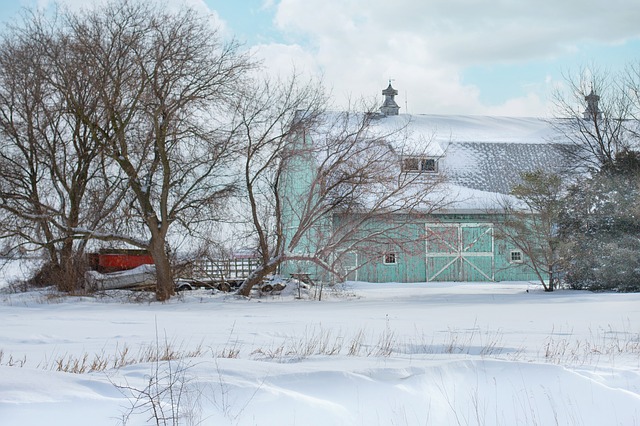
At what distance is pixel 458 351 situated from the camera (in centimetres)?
1021

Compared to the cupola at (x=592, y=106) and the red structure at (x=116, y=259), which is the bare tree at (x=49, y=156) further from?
A: the cupola at (x=592, y=106)

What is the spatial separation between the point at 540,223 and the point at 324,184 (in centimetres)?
712

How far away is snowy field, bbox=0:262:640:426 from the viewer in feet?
20.6

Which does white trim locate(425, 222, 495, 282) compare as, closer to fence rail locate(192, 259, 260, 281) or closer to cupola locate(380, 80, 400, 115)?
fence rail locate(192, 259, 260, 281)

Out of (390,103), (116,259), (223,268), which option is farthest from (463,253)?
(116,259)

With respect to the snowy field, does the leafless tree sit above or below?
above

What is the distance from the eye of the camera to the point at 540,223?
24359mm

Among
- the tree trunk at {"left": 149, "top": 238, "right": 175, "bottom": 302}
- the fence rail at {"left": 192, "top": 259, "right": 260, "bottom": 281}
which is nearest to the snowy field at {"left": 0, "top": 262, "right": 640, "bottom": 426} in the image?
the tree trunk at {"left": 149, "top": 238, "right": 175, "bottom": 302}

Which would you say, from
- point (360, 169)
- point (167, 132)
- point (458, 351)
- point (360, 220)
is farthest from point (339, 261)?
point (458, 351)

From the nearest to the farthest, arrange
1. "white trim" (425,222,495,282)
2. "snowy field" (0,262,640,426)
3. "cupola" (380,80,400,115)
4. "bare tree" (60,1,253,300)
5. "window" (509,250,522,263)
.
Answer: "snowy field" (0,262,640,426), "bare tree" (60,1,253,300), "white trim" (425,222,495,282), "window" (509,250,522,263), "cupola" (380,80,400,115)

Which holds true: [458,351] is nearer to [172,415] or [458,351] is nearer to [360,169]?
[172,415]

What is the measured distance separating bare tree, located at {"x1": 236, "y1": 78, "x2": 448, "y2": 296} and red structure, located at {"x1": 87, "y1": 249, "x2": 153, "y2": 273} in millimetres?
5469

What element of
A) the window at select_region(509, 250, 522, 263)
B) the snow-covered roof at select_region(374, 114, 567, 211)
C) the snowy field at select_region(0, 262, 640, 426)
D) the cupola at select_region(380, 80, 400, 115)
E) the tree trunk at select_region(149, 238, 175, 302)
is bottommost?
the snowy field at select_region(0, 262, 640, 426)

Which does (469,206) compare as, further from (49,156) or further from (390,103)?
(49,156)
